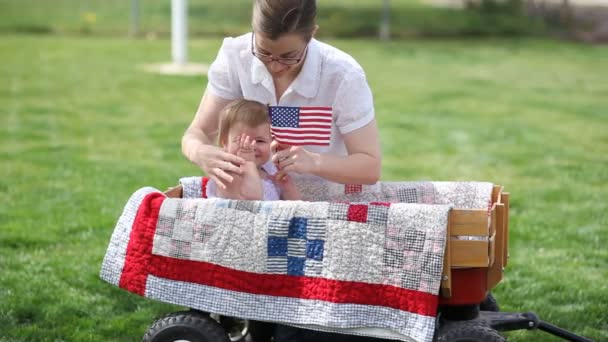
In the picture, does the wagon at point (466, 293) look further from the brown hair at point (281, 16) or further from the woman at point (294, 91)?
the brown hair at point (281, 16)

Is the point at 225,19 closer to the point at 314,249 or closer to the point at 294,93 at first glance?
the point at 294,93

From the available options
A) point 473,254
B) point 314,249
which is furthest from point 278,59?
point 473,254

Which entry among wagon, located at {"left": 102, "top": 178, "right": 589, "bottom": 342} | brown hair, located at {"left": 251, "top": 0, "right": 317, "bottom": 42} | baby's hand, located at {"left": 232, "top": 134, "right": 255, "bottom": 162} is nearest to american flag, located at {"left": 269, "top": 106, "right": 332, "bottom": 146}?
baby's hand, located at {"left": 232, "top": 134, "right": 255, "bottom": 162}

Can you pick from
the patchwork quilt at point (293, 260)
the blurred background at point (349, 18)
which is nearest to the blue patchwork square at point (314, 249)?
the patchwork quilt at point (293, 260)

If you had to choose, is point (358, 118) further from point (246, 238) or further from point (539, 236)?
point (539, 236)

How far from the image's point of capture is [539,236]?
5422mm

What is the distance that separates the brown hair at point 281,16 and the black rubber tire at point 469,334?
1132 mm

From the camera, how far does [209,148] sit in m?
3.39

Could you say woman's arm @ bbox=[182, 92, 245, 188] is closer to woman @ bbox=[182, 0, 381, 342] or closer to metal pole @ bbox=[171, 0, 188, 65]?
woman @ bbox=[182, 0, 381, 342]

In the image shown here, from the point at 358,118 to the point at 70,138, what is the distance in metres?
5.31

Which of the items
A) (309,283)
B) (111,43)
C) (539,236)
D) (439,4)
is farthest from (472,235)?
(439,4)

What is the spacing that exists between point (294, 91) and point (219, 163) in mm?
414

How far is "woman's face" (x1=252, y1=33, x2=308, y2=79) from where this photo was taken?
3215 mm

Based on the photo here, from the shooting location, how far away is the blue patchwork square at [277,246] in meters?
3.09
